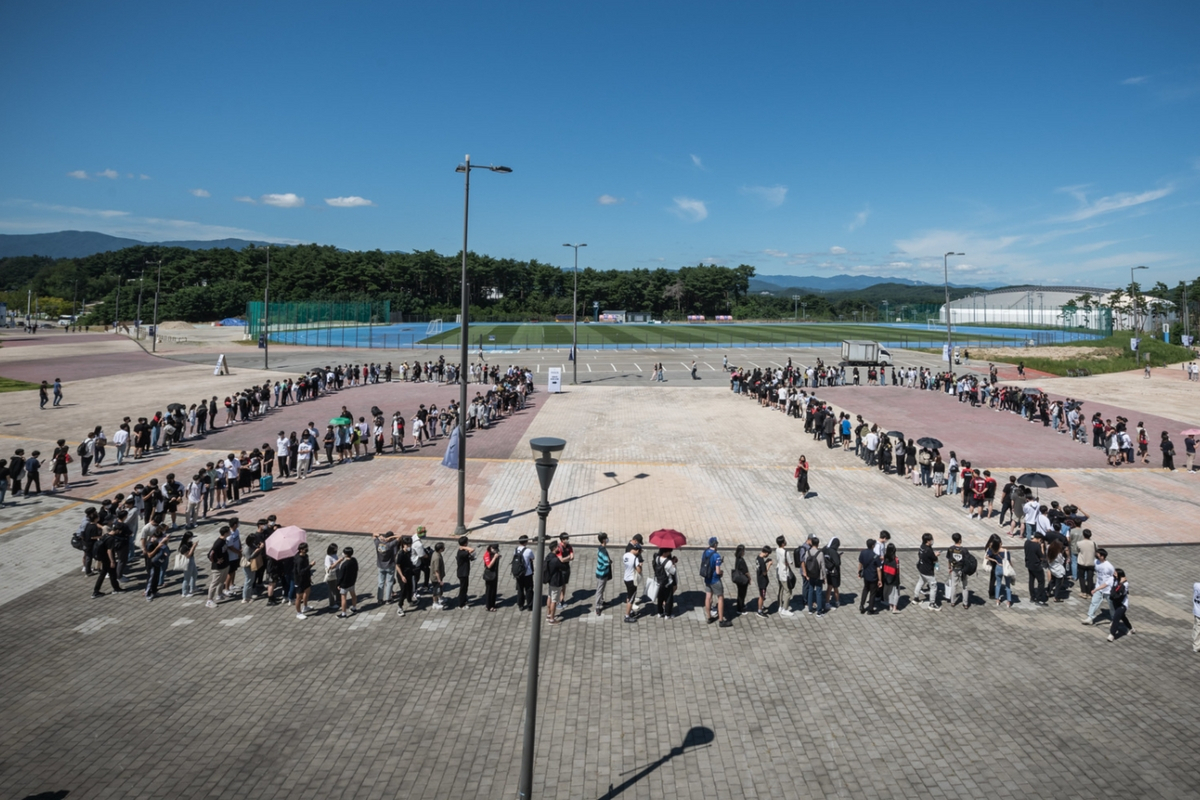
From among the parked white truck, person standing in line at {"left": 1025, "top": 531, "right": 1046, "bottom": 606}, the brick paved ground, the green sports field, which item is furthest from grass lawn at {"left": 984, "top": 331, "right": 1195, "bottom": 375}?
the brick paved ground

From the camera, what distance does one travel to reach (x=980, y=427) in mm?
29203

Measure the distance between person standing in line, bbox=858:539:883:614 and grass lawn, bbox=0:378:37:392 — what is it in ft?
150

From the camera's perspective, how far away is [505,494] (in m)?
19.2

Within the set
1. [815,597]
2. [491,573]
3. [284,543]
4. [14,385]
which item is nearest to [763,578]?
[815,597]

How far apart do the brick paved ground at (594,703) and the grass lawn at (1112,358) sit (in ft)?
154

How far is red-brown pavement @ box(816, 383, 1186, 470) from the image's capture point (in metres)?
23.9

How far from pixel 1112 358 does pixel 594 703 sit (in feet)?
211

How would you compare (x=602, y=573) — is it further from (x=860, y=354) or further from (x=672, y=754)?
(x=860, y=354)

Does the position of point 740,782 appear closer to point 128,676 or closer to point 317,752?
point 317,752

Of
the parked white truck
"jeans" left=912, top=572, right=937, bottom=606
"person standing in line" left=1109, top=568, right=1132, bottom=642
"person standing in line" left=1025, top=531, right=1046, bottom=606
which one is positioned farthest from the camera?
the parked white truck

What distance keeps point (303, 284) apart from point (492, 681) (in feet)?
408

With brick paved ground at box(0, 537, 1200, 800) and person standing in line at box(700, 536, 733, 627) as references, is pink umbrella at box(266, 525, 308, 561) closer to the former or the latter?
brick paved ground at box(0, 537, 1200, 800)

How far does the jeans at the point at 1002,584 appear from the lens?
40.2ft

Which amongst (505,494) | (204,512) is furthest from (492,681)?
(204,512)
